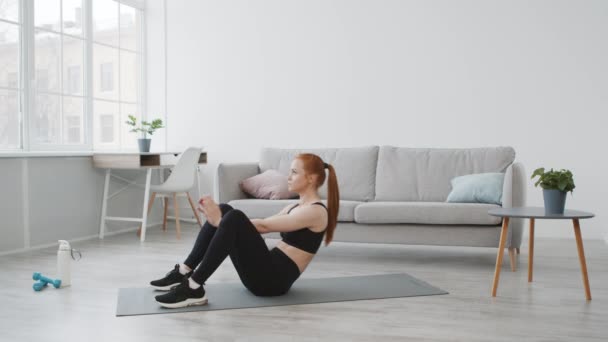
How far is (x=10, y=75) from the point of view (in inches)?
186

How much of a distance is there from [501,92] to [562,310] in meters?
3.00

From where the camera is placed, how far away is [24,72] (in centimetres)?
481

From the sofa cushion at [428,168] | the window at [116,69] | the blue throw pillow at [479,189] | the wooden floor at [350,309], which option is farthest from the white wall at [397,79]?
the wooden floor at [350,309]

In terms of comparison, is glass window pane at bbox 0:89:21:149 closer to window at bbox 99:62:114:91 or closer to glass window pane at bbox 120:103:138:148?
window at bbox 99:62:114:91


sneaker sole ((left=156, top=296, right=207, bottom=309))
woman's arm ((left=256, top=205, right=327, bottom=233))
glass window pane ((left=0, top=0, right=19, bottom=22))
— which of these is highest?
glass window pane ((left=0, top=0, right=19, bottom=22))

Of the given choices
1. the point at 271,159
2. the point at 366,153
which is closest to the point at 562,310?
the point at 366,153

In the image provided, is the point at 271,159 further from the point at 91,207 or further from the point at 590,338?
the point at 590,338

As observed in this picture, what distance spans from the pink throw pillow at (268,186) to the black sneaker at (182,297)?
1.71 metres

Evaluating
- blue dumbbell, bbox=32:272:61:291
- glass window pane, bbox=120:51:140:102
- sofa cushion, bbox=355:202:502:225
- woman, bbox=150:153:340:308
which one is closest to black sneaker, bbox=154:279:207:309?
woman, bbox=150:153:340:308

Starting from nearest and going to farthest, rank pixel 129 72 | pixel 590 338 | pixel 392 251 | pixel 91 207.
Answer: pixel 590 338
pixel 392 251
pixel 91 207
pixel 129 72

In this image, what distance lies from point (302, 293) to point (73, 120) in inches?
129

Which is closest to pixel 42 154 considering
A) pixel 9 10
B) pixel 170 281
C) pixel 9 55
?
pixel 9 55

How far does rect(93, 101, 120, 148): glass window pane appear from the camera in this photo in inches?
230

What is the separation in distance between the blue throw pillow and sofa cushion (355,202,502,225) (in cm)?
11
